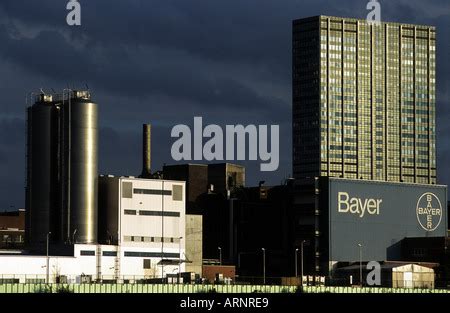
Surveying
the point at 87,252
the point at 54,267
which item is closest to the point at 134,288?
the point at 54,267

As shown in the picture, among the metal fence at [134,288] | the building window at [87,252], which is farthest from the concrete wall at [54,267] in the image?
the metal fence at [134,288]

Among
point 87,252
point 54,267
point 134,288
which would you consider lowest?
point 54,267

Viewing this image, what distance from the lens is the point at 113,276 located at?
651ft

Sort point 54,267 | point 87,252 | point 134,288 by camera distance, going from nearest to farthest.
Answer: point 134,288, point 54,267, point 87,252

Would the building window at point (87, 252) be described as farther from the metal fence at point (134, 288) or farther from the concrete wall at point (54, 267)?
the metal fence at point (134, 288)

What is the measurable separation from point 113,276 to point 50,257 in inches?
497

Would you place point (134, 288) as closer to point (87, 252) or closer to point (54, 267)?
point (54, 267)

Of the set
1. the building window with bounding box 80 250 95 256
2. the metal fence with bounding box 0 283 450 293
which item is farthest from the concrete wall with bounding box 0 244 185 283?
the metal fence with bounding box 0 283 450 293

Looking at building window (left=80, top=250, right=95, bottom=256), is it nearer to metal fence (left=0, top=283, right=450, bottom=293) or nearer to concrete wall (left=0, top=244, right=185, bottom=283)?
concrete wall (left=0, top=244, right=185, bottom=283)

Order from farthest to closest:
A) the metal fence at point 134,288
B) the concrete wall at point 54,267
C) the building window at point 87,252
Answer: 1. the building window at point 87,252
2. the concrete wall at point 54,267
3. the metal fence at point 134,288
